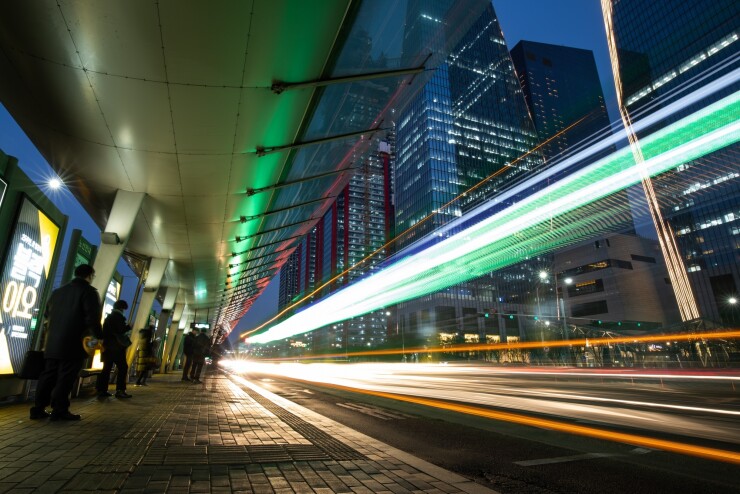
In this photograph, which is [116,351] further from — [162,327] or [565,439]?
[162,327]

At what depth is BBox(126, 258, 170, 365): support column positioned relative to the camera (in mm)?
16219

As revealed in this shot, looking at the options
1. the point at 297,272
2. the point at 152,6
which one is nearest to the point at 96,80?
the point at 152,6

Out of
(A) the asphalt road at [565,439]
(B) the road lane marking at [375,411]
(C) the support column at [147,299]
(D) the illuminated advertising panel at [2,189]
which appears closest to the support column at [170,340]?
(C) the support column at [147,299]

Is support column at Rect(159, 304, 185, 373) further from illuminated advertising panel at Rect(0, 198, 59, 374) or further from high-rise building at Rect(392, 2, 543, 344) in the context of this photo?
high-rise building at Rect(392, 2, 543, 344)

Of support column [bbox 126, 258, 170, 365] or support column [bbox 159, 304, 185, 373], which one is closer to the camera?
support column [bbox 126, 258, 170, 365]

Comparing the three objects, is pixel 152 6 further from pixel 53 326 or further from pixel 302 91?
pixel 53 326

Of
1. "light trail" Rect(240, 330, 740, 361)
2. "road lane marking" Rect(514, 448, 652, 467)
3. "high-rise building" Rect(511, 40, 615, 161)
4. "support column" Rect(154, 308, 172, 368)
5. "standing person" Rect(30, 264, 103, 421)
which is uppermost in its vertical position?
"high-rise building" Rect(511, 40, 615, 161)

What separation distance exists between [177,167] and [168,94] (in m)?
2.97

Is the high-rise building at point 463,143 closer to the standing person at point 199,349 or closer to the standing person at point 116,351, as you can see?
the standing person at point 199,349

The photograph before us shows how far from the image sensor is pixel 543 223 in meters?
20.3

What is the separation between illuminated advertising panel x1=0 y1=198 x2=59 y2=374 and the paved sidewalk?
1892 mm

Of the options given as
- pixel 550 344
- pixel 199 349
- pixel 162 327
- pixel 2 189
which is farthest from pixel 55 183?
pixel 550 344

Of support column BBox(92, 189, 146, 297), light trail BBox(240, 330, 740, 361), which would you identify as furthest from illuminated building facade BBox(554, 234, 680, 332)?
support column BBox(92, 189, 146, 297)

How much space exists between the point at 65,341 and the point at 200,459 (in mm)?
3025
